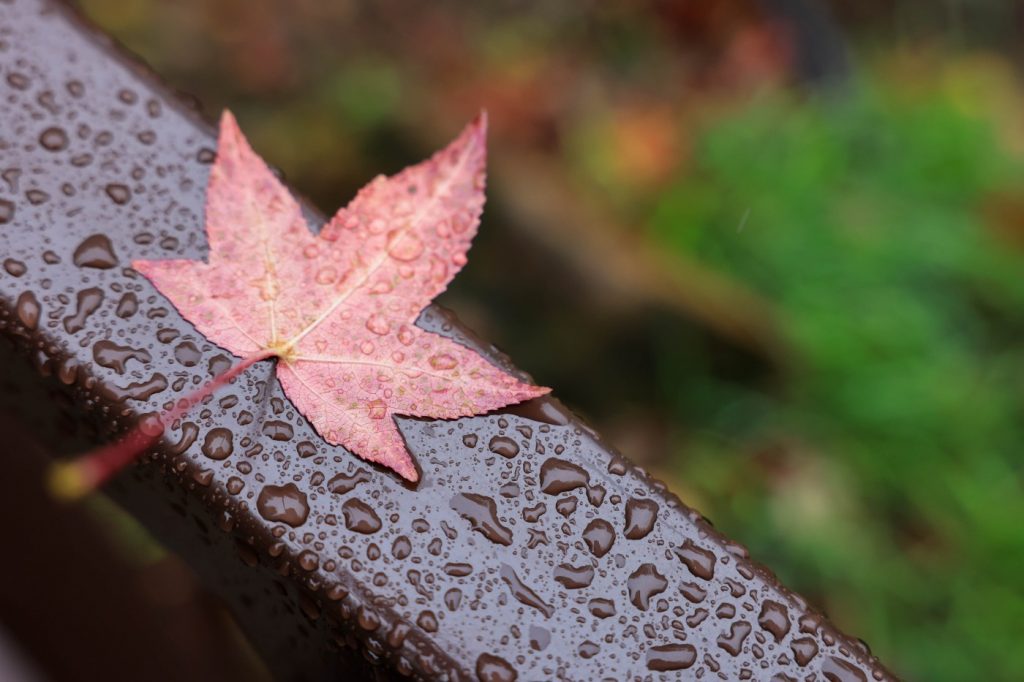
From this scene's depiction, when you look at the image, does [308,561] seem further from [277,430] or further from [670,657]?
[670,657]

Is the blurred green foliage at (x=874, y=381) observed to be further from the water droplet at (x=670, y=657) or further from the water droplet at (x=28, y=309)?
the water droplet at (x=28, y=309)

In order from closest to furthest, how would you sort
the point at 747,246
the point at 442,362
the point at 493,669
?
1. the point at 493,669
2. the point at 442,362
3. the point at 747,246

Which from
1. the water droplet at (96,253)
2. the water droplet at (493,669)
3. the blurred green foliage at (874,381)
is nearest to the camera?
the water droplet at (493,669)

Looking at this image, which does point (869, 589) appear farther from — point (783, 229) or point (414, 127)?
point (414, 127)

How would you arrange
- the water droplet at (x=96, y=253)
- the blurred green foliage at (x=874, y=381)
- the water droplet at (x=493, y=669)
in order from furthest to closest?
the blurred green foliage at (x=874, y=381) → the water droplet at (x=96, y=253) → the water droplet at (x=493, y=669)

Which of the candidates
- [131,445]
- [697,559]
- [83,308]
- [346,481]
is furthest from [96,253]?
[697,559]

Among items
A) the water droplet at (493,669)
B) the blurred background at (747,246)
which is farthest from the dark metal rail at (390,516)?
the blurred background at (747,246)

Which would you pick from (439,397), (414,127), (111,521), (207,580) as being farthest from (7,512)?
(414,127)

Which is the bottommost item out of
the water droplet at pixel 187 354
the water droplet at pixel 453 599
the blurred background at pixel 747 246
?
the water droplet at pixel 453 599
